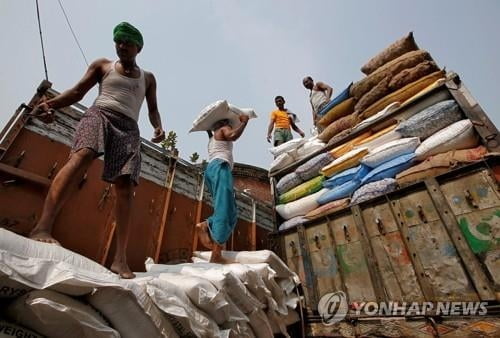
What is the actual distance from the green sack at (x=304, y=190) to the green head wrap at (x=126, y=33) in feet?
8.05

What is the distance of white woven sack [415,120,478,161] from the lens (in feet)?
6.98

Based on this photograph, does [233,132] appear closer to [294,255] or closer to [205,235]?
[205,235]

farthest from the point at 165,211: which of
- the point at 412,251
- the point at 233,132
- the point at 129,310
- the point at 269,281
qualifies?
the point at 412,251

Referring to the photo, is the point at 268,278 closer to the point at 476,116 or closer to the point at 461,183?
the point at 461,183

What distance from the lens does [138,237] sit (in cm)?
238

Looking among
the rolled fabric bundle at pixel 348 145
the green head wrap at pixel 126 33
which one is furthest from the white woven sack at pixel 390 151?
the green head wrap at pixel 126 33

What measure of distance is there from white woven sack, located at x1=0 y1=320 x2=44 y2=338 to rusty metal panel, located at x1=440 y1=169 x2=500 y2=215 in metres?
2.46

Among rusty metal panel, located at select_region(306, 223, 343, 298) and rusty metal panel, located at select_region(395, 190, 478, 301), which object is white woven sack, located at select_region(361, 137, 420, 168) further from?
rusty metal panel, located at select_region(306, 223, 343, 298)

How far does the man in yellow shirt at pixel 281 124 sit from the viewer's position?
5394 millimetres

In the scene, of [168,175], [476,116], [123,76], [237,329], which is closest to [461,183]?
[476,116]

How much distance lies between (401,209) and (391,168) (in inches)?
18.3

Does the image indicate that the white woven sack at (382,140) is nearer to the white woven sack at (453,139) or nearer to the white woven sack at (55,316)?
the white woven sack at (453,139)

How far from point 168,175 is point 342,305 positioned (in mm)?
2188

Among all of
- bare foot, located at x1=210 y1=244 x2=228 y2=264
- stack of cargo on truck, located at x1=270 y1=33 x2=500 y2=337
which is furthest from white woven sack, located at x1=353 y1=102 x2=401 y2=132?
bare foot, located at x1=210 y1=244 x2=228 y2=264
